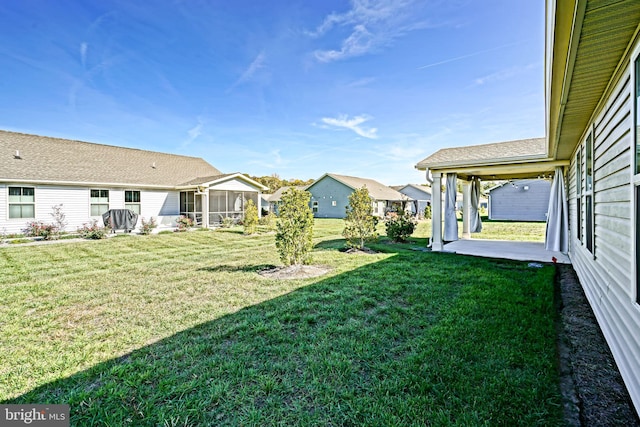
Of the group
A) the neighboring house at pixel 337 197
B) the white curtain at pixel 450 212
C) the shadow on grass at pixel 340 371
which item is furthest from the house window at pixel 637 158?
the neighboring house at pixel 337 197

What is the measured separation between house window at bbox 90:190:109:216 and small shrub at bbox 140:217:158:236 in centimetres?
170

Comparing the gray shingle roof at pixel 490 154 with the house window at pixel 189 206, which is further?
the house window at pixel 189 206

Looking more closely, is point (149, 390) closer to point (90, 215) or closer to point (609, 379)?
point (609, 379)

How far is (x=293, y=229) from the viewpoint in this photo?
6590 mm

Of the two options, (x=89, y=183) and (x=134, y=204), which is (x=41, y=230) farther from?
(x=134, y=204)

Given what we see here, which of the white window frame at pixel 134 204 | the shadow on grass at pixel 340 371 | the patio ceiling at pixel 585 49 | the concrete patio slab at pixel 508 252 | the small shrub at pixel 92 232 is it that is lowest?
the shadow on grass at pixel 340 371

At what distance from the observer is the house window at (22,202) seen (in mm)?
11625

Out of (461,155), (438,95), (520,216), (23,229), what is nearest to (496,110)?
(438,95)

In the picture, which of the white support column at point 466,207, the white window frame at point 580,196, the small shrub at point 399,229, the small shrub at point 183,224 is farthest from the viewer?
the small shrub at point 183,224

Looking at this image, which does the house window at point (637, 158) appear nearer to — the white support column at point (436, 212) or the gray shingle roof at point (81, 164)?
the white support column at point (436, 212)

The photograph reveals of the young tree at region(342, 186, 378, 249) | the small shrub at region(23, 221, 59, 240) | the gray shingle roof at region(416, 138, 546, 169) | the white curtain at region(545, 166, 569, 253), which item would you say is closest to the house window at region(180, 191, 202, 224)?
the small shrub at region(23, 221, 59, 240)

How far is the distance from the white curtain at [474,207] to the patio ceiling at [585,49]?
9.17 m

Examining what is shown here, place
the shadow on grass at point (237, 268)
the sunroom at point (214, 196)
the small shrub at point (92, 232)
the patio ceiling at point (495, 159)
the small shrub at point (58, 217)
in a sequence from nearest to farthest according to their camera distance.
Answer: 1. the shadow on grass at point (237, 268)
2. the patio ceiling at point (495, 159)
3. the small shrub at point (92, 232)
4. the small shrub at point (58, 217)
5. the sunroom at point (214, 196)

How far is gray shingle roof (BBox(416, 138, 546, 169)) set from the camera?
7910 millimetres
